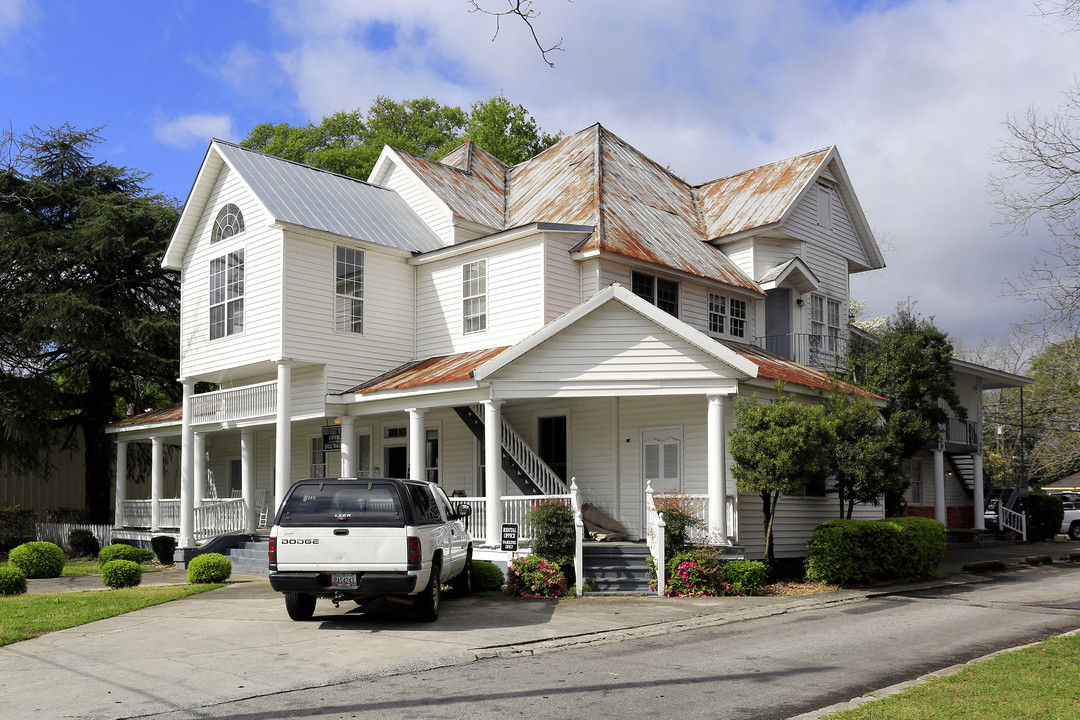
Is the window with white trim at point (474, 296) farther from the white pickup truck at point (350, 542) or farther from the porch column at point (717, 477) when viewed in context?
the white pickup truck at point (350, 542)

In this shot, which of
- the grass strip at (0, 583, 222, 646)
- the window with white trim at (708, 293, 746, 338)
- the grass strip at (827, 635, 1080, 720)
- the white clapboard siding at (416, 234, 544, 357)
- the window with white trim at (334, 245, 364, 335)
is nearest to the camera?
the grass strip at (827, 635, 1080, 720)

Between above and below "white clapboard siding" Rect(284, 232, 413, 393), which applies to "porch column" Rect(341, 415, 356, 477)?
below

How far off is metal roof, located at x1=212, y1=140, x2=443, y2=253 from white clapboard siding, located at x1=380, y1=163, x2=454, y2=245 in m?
0.18

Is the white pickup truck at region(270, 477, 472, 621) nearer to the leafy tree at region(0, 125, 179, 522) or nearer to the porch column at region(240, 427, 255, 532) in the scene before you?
the porch column at region(240, 427, 255, 532)

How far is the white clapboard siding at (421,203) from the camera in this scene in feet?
83.4

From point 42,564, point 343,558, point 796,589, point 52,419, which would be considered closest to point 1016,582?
point 796,589

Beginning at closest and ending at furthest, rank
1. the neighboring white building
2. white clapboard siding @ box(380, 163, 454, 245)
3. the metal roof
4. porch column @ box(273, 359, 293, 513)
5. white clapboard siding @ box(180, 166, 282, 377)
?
the neighboring white building < porch column @ box(273, 359, 293, 513) < white clapboard siding @ box(180, 166, 282, 377) < the metal roof < white clapboard siding @ box(380, 163, 454, 245)

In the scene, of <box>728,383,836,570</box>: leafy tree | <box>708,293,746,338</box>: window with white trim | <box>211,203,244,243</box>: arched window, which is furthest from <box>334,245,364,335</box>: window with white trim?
<box>728,383,836,570</box>: leafy tree

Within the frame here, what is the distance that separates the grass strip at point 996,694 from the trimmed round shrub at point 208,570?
13.6 meters

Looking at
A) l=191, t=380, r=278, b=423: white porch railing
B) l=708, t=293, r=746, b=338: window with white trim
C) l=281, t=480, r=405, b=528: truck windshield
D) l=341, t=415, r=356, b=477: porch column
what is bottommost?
l=281, t=480, r=405, b=528: truck windshield

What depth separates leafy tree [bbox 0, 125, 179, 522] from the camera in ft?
99.2

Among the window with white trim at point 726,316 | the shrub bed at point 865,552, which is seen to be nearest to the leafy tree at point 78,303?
the window with white trim at point 726,316

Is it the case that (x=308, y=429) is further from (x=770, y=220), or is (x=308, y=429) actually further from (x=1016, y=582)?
(x=1016, y=582)

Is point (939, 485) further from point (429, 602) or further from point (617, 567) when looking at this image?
point (429, 602)
